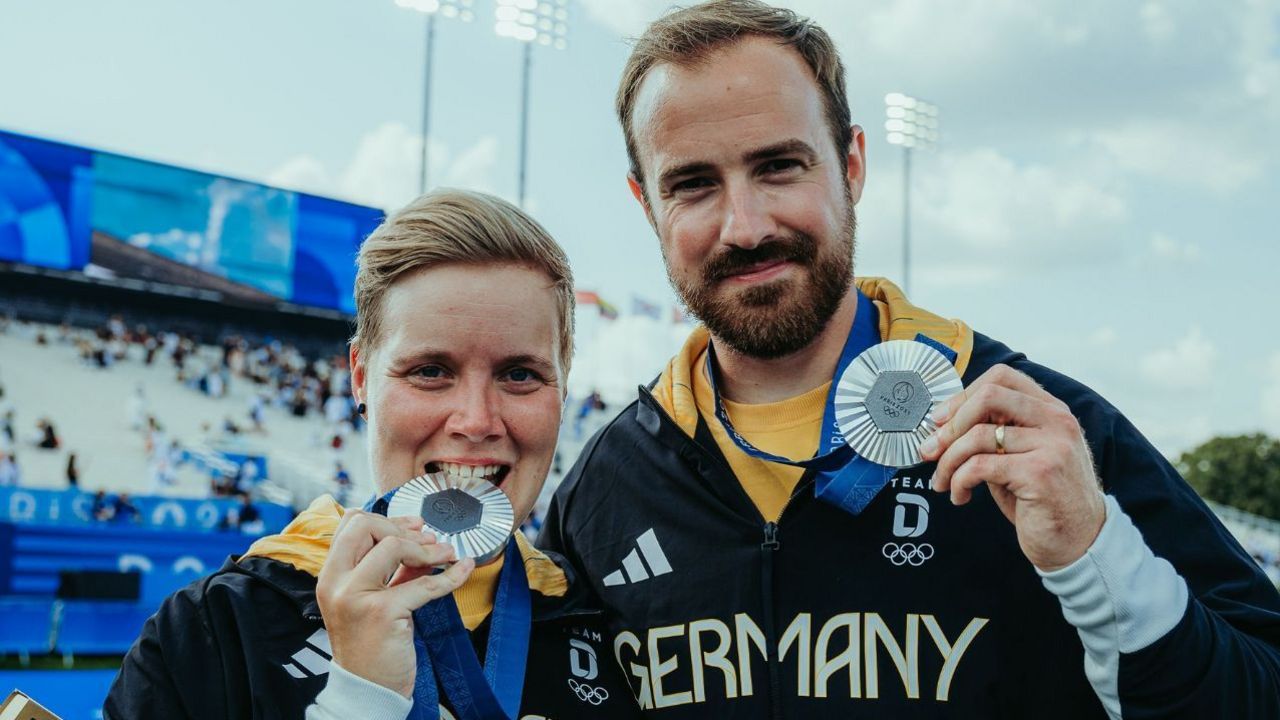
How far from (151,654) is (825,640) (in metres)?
1.34

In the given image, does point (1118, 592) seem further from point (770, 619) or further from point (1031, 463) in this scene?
point (770, 619)

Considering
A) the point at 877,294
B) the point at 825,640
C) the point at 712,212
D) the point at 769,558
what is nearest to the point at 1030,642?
the point at 825,640

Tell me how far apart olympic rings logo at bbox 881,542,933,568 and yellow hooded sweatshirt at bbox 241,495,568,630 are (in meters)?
0.73

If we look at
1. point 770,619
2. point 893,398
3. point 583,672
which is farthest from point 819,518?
point 583,672

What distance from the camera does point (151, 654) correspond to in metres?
1.90

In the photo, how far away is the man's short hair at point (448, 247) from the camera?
2.14m

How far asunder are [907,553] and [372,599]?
3.94 feet

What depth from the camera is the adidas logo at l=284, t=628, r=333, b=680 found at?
195cm

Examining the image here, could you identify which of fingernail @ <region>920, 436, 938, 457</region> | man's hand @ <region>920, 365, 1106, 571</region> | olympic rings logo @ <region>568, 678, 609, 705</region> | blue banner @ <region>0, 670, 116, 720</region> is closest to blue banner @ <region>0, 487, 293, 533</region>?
blue banner @ <region>0, 670, 116, 720</region>

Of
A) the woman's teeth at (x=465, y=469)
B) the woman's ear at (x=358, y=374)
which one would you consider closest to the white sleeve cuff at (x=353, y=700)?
the woman's teeth at (x=465, y=469)

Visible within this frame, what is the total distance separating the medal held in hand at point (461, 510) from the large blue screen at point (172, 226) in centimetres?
2640

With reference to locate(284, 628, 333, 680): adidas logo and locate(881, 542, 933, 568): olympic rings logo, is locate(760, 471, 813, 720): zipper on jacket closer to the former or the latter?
locate(881, 542, 933, 568): olympic rings logo

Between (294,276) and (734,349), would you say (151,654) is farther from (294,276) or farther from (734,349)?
(294,276)

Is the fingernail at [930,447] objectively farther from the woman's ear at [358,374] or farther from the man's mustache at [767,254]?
the woman's ear at [358,374]
